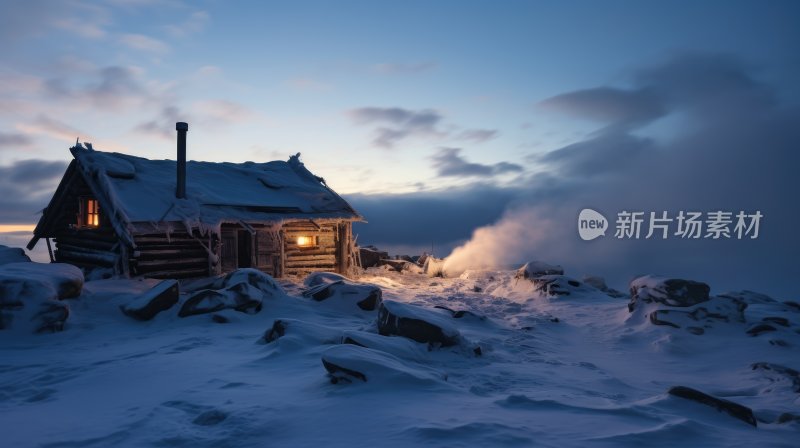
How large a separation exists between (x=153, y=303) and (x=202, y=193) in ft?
25.3

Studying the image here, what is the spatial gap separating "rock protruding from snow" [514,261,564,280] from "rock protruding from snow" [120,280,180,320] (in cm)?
1250

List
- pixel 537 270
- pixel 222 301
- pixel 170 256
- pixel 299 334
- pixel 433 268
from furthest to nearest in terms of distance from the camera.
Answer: pixel 433 268 → pixel 537 270 → pixel 170 256 → pixel 222 301 → pixel 299 334

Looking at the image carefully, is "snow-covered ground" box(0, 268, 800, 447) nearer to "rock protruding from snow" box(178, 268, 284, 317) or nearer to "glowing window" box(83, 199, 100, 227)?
"rock protruding from snow" box(178, 268, 284, 317)

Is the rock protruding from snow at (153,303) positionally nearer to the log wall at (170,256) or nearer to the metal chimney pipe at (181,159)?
the log wall at (170,256)

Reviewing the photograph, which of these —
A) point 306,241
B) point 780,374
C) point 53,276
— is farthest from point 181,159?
point 780,374

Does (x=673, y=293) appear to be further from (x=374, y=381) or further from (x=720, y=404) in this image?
(x=374, y=381)

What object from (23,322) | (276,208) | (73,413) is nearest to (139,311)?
(23,322)

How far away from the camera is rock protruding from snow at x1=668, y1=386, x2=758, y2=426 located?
5.34m

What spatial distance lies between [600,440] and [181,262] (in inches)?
589

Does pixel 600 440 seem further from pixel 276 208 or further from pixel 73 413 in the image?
pixel 276 208

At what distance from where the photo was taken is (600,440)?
420 centimetres

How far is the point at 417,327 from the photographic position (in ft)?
26.7

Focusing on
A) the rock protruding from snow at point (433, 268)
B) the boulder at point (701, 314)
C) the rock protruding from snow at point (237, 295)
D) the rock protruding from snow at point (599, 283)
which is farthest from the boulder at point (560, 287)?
the rock protruding from snow at point (237, 295)

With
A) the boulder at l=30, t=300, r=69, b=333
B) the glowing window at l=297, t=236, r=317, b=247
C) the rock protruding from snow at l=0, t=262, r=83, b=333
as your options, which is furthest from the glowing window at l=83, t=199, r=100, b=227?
the boulder at l=30, t=300, r=69, b=333
